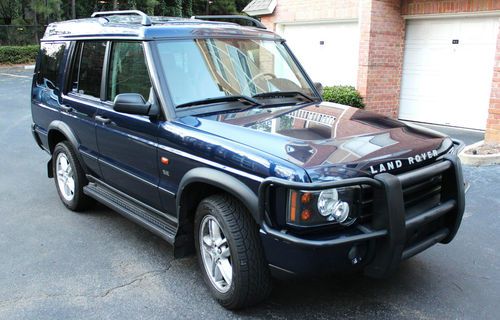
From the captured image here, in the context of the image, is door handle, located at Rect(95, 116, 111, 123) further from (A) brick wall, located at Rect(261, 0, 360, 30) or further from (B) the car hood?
(A) brick wall, located at Rect(261, 0, 360, 30)

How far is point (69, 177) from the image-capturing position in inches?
217

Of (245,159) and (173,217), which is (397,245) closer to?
(245,159)

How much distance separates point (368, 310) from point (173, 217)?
1.62m

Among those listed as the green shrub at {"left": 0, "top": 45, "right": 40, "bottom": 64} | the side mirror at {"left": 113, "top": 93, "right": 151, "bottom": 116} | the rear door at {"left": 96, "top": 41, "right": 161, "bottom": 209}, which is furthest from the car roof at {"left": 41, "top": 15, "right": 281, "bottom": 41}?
the green shrub at {"left": 0, "top": 45, "right": 40, "bottom": 64}

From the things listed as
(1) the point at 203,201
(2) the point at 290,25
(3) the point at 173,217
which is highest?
(2) the point at 290,25

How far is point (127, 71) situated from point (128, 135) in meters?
0.58

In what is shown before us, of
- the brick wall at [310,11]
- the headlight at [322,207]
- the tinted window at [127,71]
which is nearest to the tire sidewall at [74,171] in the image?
the tinted window at [127,71]

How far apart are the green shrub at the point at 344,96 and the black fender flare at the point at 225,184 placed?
299 inches

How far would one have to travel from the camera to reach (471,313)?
11.1 ft

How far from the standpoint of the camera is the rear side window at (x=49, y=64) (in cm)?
540

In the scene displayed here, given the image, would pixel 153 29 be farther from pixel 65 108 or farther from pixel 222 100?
pixel 65 108

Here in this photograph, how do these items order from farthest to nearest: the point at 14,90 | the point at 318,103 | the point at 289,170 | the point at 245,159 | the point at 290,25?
the point at 14,90 < the point at 290,25 < the point at 318,103 < the point at 245,159 < the point at 289,170

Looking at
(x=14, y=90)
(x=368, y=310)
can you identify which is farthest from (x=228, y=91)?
(x=14, y=90)

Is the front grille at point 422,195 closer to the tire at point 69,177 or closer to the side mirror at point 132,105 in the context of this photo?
the side mirror at point 132,105
